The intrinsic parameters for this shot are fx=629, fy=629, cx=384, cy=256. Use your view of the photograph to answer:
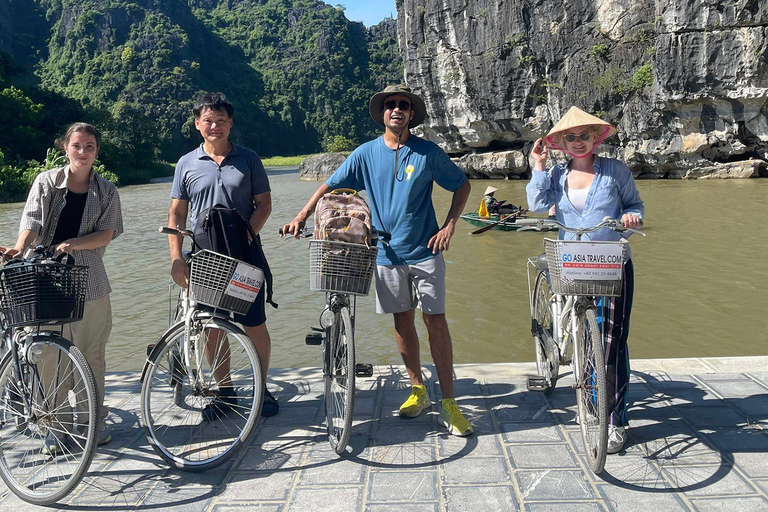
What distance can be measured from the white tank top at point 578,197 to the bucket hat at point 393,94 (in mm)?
936

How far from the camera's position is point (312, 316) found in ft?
28.2

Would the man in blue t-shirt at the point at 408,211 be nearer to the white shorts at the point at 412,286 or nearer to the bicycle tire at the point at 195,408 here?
the white shorts at the point at 412,286

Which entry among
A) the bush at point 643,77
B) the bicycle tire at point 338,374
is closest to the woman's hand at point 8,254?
the bicycle tire at point 338,374

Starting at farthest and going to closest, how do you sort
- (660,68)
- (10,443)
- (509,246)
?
(660,68)
(509,246)
(10,443)

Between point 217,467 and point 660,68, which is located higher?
point 660,68

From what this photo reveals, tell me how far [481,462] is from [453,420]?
1.31 feet

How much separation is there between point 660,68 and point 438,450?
30721 mm

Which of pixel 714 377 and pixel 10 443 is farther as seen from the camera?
pixel 714 377

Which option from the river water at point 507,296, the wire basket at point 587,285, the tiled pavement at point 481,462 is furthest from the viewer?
the river water at point 507,296

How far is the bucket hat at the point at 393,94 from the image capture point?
3.60m

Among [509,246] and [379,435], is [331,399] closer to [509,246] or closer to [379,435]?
[379,435]

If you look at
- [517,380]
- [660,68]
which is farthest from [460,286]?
[660,68]

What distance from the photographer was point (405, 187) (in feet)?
11.9

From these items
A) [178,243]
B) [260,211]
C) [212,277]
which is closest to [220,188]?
[260,211]
